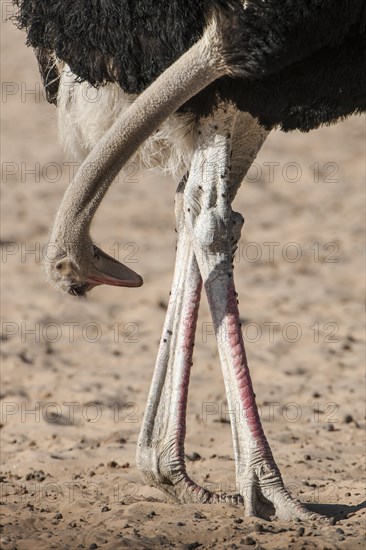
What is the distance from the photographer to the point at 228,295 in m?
4.71

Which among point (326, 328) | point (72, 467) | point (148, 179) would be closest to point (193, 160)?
point (72, 467)

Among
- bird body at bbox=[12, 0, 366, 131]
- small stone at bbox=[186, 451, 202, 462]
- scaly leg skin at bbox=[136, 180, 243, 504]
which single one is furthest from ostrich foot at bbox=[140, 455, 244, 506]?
bird body at bbox=[12, 0, 366, 131]

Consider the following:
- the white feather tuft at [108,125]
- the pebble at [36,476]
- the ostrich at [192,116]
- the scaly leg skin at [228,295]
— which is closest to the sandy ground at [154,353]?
the pebble at [36,476]

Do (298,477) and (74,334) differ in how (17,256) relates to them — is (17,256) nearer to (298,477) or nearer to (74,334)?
(74,334)

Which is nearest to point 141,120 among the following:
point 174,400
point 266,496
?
point 174,400

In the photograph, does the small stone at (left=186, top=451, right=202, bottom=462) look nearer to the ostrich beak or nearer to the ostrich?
the ostrich

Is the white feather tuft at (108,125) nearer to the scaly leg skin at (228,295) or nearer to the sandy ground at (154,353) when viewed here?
the scaly leg skin at (228,295)

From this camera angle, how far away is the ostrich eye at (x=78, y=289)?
4.50 meters

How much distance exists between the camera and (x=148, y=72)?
14.8 ft

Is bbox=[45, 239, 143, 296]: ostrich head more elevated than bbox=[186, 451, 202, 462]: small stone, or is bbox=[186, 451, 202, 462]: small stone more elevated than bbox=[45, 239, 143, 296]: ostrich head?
bbox=[45, 239, 143, 296]: ostrich head

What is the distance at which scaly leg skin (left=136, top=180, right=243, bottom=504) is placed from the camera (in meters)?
4.91

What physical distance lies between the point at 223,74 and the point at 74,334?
153 inches

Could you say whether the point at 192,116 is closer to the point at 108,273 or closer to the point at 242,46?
the point at 242,46

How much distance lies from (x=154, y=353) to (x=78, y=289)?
3.18 meters
